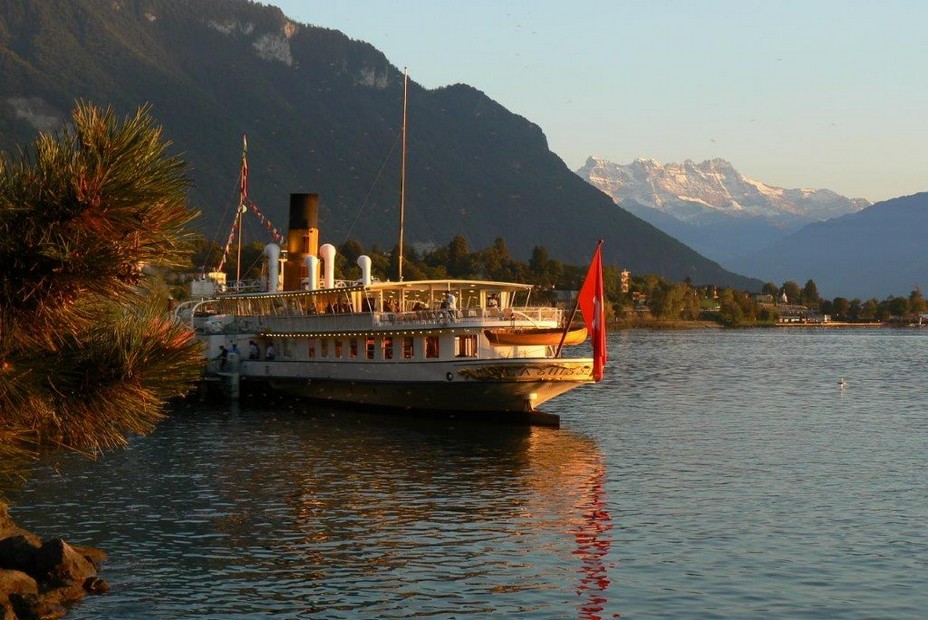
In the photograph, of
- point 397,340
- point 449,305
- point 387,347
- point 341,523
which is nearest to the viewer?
point 341,523

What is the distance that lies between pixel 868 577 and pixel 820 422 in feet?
117

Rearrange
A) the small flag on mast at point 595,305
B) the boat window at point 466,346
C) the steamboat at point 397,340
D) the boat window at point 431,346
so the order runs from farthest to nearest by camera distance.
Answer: the boat window at point 431,346, the boat window at point 466,346, the steamboat at point 397,340, the small flag on mast at point 595,305

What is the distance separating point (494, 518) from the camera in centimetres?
3244

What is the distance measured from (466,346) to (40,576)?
3123 cm

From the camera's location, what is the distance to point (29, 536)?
24000 mm

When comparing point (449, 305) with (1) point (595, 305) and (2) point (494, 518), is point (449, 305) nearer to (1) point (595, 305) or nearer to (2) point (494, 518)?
(1) point (595, 305)

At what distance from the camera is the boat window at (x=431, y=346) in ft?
176

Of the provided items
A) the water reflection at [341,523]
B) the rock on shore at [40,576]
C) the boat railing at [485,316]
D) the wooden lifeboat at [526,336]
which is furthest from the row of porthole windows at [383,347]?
the rock on shore at [40,576]

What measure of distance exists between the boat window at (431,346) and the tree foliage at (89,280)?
40.0 meters

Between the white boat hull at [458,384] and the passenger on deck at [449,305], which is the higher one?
the passenger on deck at [449,305]

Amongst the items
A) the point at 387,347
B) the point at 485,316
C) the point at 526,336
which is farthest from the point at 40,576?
the point at 387,347

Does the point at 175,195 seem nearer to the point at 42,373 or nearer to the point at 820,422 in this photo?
the point at 42,373

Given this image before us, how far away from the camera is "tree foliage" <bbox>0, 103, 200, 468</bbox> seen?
457 inches

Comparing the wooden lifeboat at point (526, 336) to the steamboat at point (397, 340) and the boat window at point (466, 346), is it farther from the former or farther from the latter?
the boat window at point (466, 346)
